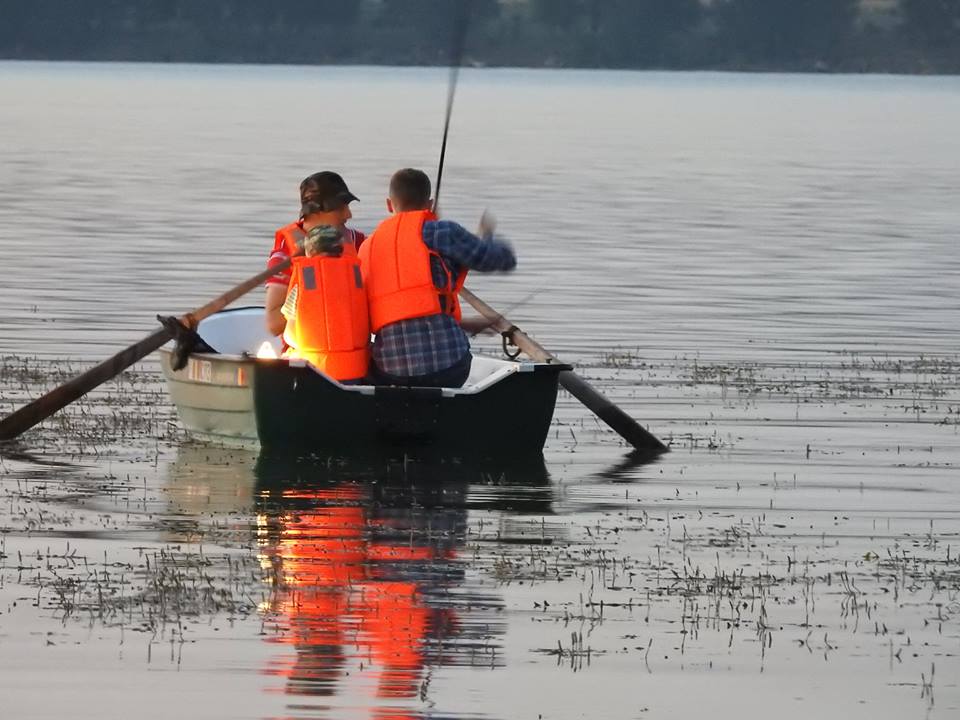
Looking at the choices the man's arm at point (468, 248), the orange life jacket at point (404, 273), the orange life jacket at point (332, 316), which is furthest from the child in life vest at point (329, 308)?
the man's arm at point (468, 248)

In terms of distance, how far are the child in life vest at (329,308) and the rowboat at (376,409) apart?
0.24m

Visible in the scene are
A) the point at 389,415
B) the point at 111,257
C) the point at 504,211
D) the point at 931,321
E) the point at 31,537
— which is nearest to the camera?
the point at 31,537

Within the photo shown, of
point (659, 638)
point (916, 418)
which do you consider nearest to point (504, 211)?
point (916, 418)

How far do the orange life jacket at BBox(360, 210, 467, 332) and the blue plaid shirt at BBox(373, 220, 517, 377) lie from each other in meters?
0.04

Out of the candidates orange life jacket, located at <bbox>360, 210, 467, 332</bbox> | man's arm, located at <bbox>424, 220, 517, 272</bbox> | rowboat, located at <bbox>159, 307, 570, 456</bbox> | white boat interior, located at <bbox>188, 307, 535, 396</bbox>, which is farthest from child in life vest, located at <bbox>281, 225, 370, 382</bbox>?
white boat interior, located at <bbox>188, 307, 535, 396</bbox>

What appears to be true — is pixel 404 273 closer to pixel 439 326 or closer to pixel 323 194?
pixel 439 326

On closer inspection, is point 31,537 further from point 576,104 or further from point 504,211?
point 576,104

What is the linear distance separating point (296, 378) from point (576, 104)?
126 meters

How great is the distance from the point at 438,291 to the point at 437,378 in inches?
18.8

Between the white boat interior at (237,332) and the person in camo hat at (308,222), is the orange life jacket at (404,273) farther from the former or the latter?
the white boat interior at (237,332)

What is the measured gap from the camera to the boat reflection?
9523mm

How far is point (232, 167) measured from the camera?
57656 millimetres

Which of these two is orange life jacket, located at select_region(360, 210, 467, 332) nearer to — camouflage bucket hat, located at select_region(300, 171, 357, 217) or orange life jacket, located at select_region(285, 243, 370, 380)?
orange life jacket, located at select_region(285, 243, 370, 380)

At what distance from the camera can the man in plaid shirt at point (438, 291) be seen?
1434 centimetres
